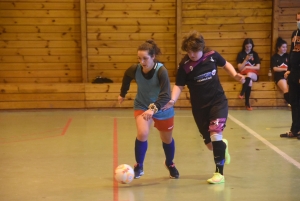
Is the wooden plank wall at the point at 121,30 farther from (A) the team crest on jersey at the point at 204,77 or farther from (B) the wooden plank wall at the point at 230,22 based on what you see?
(A) the team crest on jersey at the point at 204,77

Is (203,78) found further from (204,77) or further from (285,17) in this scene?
(285,17)

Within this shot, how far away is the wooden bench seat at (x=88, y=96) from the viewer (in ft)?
30.2

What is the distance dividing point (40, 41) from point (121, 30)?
1977 millimetres

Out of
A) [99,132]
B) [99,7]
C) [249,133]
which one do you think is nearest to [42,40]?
[99,7]

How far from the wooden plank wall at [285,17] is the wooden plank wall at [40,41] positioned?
476 cm

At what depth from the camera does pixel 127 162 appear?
4773mm

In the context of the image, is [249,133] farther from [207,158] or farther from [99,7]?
[99,7]

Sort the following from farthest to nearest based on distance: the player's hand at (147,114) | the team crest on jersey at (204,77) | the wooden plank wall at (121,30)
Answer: the wooden plank wall at (121,30)
the team crest on jersey at (204,77)
the player's hand at (147,114)

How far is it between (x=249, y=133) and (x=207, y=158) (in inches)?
69.2

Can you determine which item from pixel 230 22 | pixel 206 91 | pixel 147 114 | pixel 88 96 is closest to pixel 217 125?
pixel 206 91

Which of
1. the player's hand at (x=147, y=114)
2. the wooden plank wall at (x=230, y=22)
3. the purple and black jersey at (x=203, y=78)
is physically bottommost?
the player's hand at (x=147, y=114)

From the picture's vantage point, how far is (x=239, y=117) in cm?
808

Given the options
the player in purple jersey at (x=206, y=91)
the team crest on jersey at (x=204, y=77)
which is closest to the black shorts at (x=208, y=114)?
the player in purple jersey at (x=206, y=91)

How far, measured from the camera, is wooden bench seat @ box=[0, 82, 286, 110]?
9.22 m
